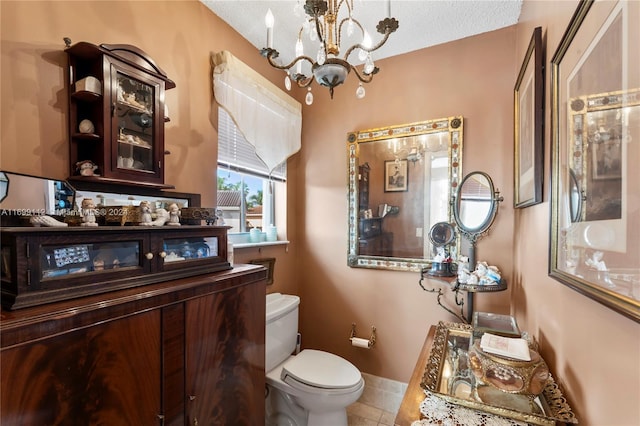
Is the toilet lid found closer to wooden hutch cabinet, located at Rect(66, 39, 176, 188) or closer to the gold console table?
the gold console table

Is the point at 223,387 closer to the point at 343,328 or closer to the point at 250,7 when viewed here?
the point at 343,328

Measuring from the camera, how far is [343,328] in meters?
2.36

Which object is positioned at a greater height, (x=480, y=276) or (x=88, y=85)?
(x=88, y=85)

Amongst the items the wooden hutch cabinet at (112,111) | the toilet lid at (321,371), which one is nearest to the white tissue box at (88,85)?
the wooden hutch cabinet at (112,111)

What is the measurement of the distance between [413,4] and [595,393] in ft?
6.50

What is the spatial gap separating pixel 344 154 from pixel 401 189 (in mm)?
562

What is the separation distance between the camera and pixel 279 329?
1843 millimetres

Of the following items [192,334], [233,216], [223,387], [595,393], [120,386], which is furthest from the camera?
[233,216]

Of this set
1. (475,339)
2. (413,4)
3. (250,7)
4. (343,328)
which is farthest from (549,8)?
(343,328)

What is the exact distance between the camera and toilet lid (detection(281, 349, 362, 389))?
1645 mm

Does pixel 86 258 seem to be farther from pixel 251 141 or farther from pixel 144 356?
pixel 251 141

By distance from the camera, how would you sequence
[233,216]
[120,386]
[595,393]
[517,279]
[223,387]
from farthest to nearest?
[233,216] < [517,279] < [223,387] < [120,386] < [595,393]

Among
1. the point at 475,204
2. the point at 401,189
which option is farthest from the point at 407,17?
the point at 475,204

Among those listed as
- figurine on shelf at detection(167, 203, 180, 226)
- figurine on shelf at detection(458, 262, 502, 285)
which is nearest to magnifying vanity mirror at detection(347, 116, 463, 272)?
figurine on shelf at detection(458, 262, 502, 285)
